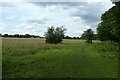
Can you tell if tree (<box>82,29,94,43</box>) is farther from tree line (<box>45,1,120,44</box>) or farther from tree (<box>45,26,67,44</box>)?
tree (<box>45,26,67,44</box>)

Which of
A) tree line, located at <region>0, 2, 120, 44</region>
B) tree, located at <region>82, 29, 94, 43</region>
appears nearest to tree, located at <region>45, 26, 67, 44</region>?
tree line, located at <region>0, 2, 120, 44</region>

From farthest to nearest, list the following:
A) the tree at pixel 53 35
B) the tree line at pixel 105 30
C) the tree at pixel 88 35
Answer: the tree at pixel 88 35, the tree at pixel 53 35, the tree line at pixel 105 30

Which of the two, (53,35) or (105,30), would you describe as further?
(53,35)

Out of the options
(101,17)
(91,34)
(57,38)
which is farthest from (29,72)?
(91,34)

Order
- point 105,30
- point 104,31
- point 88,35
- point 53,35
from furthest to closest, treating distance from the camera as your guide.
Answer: point 88,35 < point 53,35 < point 104,31 < point 105,30

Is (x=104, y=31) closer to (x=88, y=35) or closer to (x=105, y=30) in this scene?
(x=105, y=30)

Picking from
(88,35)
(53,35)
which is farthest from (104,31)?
(88,35)

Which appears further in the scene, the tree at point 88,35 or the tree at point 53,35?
the tree at point 88,35

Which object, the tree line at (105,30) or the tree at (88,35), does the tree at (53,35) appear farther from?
the tree at (88,35)

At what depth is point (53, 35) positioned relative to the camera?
3036 inches

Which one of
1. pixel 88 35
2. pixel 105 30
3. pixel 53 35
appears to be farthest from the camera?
pixel 88 35

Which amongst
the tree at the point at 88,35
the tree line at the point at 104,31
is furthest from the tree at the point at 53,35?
the tree at the point at 88,35

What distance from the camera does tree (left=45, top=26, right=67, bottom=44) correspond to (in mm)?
74969

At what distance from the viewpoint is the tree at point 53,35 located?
74969 mm
